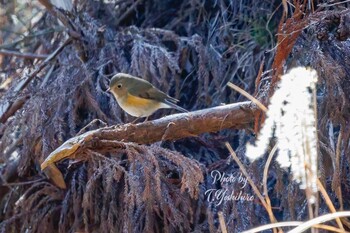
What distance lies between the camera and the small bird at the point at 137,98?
3385 mm

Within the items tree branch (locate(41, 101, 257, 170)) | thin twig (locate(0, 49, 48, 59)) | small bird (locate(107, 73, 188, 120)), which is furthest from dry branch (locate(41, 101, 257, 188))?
thin twig (locate(0, 49, 48, 59))

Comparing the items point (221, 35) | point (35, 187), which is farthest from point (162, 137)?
point (221, 35)

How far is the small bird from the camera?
11.1 feet

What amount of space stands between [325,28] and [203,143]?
1147 millimetres

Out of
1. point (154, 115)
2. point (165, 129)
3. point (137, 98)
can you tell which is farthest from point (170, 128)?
point (154, 115)

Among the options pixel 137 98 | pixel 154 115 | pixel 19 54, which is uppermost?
pixel 19 54

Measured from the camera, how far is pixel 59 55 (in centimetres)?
410

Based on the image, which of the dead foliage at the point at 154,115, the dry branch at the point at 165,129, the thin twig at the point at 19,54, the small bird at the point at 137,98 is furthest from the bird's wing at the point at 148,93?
the thin twig at the point at 19,54

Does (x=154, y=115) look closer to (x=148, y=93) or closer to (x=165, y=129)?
(x=148, y=93)

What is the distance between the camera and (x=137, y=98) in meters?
3.39

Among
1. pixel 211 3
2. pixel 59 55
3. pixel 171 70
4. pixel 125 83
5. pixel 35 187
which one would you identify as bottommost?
pixel 35 187

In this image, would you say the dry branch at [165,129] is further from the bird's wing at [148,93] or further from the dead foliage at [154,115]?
the bird's wing at [148,93]

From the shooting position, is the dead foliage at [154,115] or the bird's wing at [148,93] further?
the bird's wing at [148,93]

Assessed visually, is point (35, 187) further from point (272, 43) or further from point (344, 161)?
point (344, 161)
